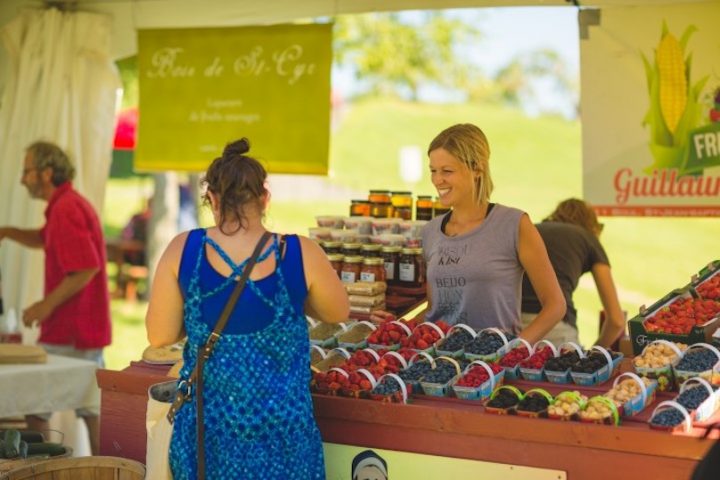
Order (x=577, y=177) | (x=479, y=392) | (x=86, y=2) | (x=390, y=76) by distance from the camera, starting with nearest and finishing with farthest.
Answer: (x=479, y=392) < (x=86, y=2) < (x=577, y=177) < (x=390, y=76)

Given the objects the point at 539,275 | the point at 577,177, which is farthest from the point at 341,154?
the point at 539,275

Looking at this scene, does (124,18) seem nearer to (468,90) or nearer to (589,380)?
(589,380)

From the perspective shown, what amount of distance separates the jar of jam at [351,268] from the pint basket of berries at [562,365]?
1288mm

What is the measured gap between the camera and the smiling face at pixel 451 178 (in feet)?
12.9

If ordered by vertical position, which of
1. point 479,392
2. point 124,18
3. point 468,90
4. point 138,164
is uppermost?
point 468,90

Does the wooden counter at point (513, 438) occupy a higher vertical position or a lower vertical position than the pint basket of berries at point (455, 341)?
lower

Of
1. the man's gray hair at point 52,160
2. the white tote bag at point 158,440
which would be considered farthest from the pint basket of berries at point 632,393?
the man's gray hair at point 52,160

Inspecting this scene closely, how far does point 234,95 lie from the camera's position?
249 inches

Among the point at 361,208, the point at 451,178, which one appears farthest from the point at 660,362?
the point at 361,208

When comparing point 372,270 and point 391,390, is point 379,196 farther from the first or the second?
point 391,390

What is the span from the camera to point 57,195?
572 cm

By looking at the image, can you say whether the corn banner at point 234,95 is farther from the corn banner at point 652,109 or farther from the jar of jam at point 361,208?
the corn banner at point 652,109

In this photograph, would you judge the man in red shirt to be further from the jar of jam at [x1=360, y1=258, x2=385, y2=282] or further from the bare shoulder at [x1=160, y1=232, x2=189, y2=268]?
the bare shoulder at [x1=160, y1=232, x2=189, y2=268]

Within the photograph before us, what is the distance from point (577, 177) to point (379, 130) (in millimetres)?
5104
